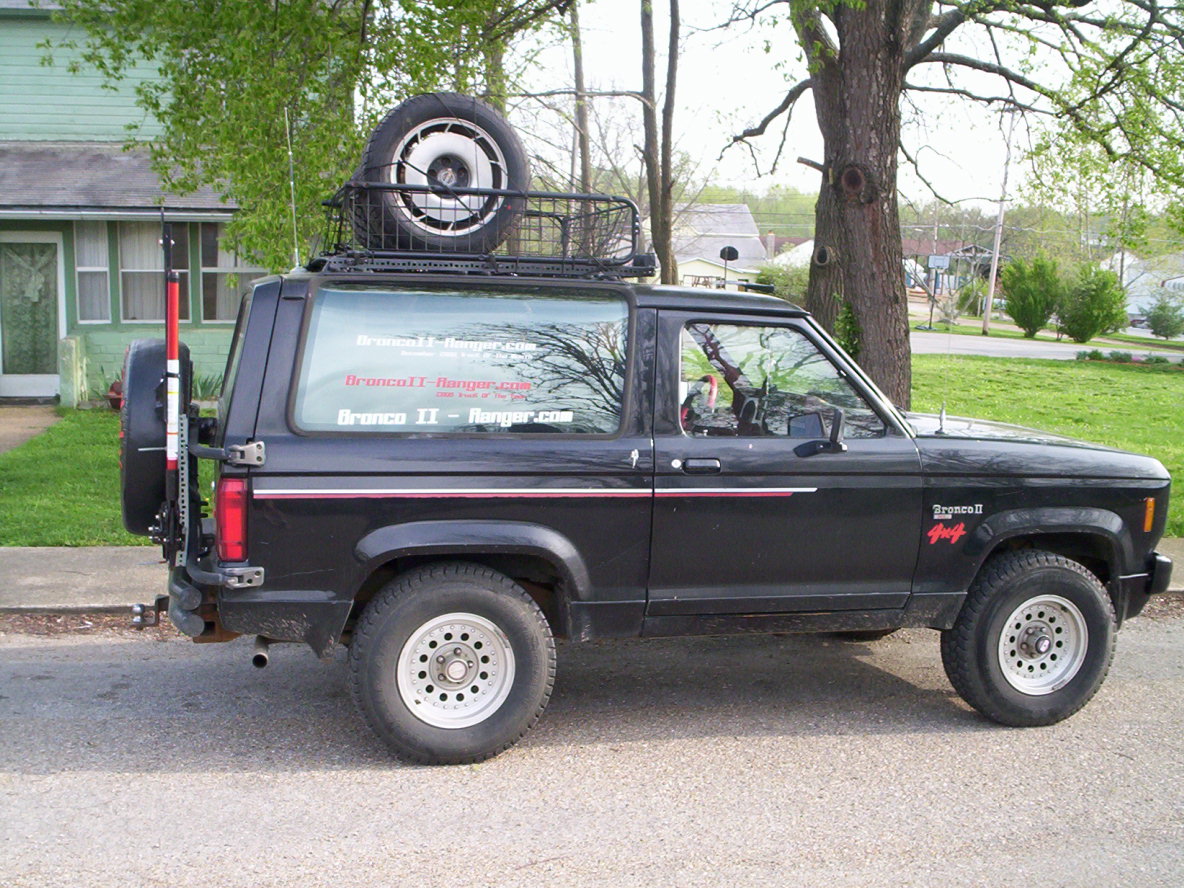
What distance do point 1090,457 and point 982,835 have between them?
205 cm

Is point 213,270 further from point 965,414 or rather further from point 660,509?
point 660,509

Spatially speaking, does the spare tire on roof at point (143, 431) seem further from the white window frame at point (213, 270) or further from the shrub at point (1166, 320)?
the shrub at point (1166, 320)

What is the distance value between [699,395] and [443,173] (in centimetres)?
167

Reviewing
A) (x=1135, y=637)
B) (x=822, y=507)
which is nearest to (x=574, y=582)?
(x=822, y=507)

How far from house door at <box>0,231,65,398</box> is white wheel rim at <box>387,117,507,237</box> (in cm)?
1200

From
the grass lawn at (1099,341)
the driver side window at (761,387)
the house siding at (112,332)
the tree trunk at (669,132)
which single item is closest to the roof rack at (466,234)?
the driver side window at (761,387)

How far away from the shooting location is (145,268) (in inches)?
618

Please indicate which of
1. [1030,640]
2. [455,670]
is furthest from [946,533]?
[455,670]

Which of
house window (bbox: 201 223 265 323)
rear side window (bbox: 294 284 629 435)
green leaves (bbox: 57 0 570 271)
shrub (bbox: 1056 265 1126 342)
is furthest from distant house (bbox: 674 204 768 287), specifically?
rear side window (bbox: 294 284 629 435)

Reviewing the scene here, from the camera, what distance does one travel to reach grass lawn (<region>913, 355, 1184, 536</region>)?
15336 mm

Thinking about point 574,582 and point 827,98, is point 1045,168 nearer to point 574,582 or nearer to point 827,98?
point 827,98

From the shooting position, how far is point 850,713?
5.55 meters

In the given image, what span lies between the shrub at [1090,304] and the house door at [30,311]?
30743 mm

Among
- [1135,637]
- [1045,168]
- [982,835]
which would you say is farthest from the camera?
[1045,168]
